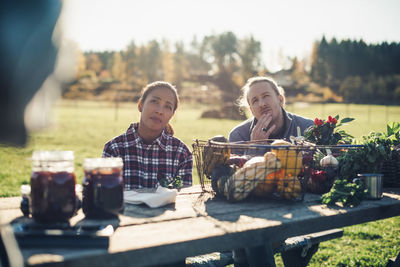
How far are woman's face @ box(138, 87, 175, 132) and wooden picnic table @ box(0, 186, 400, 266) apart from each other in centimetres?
135

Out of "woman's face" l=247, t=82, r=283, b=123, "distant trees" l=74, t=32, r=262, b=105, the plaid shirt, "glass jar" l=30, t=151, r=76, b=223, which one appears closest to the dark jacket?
"woman's face" l=247, t=82, r=283, b=123

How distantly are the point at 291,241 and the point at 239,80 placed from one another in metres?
47.4

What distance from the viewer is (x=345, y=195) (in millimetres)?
1978

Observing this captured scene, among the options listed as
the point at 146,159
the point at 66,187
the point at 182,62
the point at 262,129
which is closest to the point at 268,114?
the point at 262,129

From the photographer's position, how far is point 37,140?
1255 cm

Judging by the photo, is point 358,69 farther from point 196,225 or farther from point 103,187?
point 103,187

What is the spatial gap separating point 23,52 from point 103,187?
6.45 meters

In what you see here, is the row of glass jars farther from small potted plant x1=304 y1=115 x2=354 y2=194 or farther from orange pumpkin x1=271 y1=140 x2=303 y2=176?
small potted plant x1=304 y1=115 x2=354 y2=194

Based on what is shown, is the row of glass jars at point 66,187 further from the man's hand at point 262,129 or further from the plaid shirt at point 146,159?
the man's hand at point 262,129

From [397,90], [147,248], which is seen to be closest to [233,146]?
[147,248]

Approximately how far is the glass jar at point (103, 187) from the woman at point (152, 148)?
1.78 m

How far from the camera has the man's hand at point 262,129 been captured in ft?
12.7

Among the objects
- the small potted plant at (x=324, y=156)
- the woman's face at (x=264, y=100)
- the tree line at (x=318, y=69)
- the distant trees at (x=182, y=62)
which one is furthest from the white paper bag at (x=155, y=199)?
the tree line at (x=318, y=69)

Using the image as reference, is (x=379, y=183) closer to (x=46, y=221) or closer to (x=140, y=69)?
(x=46, y=221)
